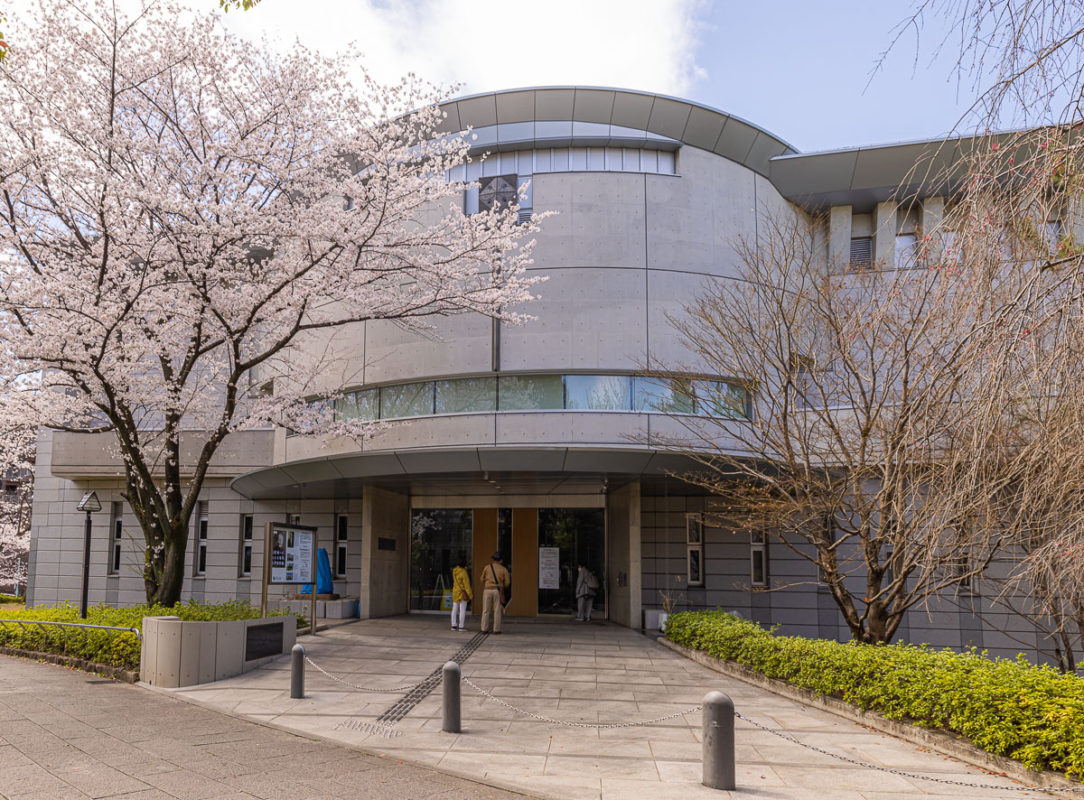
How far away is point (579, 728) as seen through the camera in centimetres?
1002

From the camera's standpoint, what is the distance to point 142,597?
25.7 meters

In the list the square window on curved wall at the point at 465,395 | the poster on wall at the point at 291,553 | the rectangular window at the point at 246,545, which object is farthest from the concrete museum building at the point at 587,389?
the poster on wall at the point at 291,553

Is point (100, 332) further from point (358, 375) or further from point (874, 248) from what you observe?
point (874, 248)

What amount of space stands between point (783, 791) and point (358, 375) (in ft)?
49.7

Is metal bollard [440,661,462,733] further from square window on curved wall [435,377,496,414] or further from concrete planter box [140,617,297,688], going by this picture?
square window on curved wall [435,377,496,414]

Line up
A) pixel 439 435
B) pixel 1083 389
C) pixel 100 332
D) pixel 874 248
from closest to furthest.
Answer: pixel 1083 389
pixel 100 332
pixel 439 435
pixel 874 248

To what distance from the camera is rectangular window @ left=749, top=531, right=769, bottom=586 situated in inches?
828

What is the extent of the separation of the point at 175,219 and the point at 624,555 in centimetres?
1296

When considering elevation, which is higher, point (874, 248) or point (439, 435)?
point (874, 248)

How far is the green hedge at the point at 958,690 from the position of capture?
306 inches

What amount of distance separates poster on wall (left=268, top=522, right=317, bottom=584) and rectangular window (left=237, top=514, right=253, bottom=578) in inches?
366

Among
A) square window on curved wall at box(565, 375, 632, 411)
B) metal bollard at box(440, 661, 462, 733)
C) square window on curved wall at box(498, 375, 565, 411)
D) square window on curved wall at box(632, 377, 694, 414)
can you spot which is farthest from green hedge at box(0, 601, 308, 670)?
square window on curved wall at box(632, 377, 694, 414)

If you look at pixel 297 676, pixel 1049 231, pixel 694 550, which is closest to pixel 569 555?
pixel 694 550

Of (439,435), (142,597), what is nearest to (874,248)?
(439,435)
